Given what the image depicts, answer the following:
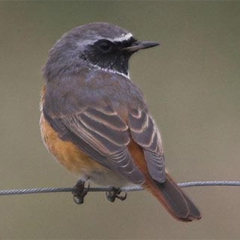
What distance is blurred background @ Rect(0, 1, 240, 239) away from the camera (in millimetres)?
10812

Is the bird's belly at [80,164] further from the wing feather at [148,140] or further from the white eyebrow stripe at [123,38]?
the white eyebrow stripe at [123,38]

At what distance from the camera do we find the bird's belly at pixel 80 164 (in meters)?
8.12

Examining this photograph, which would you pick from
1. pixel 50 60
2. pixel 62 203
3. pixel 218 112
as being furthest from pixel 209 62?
pixel 50 60

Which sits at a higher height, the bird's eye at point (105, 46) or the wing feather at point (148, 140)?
the bird's eye at point (105, 46)

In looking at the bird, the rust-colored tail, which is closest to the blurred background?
the bird

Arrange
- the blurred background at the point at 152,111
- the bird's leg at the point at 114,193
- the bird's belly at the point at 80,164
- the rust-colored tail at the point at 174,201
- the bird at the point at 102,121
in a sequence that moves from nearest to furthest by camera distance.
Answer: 1. the rust-colored tail at the point at 174,201
2. the bird at the point at 102,121
3. the bird's belly at the point at 80,164
4. the bird's leg at the point at 114,193
5. the blurred background at the point at 152,111

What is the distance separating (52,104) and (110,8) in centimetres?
563

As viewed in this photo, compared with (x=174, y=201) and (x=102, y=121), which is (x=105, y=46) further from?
(x=174, y=201)

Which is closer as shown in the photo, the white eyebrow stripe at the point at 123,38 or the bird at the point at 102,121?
the bird at the point at 102,121

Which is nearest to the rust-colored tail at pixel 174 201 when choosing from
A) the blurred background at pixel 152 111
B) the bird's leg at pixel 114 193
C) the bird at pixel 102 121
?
the bird at pixel 102 121

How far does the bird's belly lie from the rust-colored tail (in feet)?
1.39

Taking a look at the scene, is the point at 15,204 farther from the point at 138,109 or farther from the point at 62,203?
the point at 138,109

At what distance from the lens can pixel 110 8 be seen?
555 inches

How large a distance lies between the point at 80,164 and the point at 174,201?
843mm
